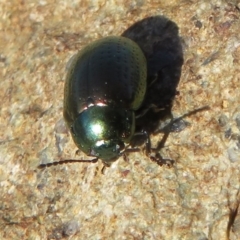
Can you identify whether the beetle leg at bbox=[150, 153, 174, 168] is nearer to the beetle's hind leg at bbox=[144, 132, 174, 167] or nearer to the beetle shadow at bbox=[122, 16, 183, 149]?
the beetle's hind leg at bbox=[144, 132, 174, 167]

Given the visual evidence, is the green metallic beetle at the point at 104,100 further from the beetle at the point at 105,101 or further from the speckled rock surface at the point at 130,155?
the speckled rock surface at the point at 130,155

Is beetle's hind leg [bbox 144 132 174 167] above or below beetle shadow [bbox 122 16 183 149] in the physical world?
below

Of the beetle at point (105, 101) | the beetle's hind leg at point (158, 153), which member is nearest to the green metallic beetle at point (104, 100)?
the beetle at point (105, 101)

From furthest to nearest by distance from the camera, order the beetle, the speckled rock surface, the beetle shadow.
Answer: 1. the beetle shadow
2. the beetle
3. the speckled rock surface

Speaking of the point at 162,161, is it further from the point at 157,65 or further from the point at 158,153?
the point at 157,65

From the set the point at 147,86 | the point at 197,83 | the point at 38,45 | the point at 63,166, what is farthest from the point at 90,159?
the point at 38,45

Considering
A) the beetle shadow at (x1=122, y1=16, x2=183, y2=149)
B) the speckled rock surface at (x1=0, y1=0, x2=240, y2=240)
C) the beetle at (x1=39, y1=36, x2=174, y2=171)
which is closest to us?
the speckled rock surface at (x1=0, y1=0, x2=240, y2=240)

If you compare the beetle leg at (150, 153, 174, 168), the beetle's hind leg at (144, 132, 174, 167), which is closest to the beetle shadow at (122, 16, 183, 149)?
the beetle's hind leg at (144, 132, 174, 167)

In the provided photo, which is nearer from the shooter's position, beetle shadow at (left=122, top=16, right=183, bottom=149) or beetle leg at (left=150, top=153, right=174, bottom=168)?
beetle leg at (left=150, top=153, right=174, bottom=168)
